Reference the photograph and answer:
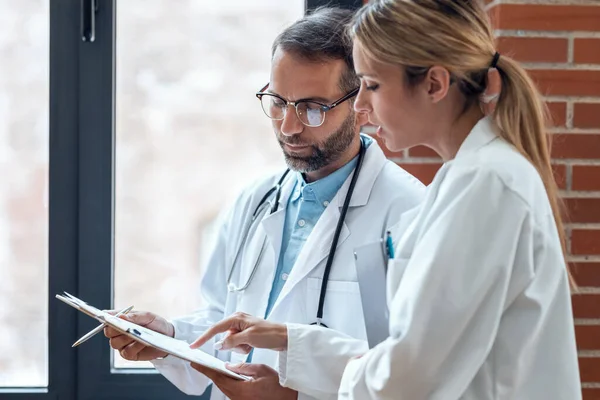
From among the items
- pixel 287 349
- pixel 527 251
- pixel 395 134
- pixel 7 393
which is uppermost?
pixel 395 134

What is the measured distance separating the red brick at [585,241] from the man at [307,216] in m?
0.44

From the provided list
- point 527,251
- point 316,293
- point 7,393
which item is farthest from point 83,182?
point 527,251

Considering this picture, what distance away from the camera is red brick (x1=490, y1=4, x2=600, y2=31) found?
5.89 feet

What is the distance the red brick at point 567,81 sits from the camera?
182cm

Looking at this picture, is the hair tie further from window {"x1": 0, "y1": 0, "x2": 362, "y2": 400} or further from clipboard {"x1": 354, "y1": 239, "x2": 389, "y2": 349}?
window {"x1": 0, "y1": 0, "x2": 362, "y2": 400}

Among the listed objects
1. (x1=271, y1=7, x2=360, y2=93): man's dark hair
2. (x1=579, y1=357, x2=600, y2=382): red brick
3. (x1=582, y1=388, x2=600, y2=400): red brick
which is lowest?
(x1=582, y1=388, x2=600, y2=400): red brick

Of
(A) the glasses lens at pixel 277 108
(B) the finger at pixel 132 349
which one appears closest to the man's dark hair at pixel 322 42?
(A) the glasses lens at pixel 277 108

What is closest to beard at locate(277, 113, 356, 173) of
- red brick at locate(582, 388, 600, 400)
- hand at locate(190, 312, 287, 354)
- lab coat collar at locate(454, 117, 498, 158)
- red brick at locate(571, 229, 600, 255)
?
hand at locate(190, 312, 287, 354)

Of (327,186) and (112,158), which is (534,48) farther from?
(112,158)

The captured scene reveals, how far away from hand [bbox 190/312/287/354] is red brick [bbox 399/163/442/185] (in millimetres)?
688

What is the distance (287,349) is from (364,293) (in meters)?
0.20

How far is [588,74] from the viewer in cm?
183

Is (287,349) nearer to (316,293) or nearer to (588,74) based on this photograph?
(316,293)

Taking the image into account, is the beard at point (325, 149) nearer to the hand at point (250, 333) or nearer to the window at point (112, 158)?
the hand at point (250, 333)
